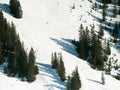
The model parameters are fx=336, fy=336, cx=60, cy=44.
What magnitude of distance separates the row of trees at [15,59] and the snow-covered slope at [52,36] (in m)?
1.70

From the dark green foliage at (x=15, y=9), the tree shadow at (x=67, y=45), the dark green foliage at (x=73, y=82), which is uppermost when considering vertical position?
the dark green foliage at (x=15, y=9)

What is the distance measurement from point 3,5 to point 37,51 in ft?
60.1

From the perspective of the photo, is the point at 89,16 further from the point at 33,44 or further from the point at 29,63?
the point at 29,63

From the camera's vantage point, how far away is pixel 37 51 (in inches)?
2881

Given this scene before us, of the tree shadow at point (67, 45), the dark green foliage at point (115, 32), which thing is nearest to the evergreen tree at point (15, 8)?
the tree shadow at point (67, 45)

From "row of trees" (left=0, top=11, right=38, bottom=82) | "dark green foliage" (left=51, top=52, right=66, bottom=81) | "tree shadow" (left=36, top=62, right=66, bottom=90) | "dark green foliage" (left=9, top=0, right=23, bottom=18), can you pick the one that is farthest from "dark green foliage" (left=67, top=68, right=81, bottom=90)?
"dark green foliage" (left=9, top=0, right=23, bottom=18)

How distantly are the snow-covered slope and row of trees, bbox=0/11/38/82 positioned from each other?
5.56 ft

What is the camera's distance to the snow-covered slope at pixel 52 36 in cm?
6297

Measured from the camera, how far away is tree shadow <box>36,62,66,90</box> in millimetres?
62356

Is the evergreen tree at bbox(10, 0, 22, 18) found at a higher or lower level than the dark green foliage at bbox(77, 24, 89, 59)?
higher

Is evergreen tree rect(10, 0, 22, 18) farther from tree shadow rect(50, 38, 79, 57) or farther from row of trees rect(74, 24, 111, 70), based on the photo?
row of trees rect(74, 24, 111, 70)

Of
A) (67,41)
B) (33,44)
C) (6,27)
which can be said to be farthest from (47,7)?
(6,27)

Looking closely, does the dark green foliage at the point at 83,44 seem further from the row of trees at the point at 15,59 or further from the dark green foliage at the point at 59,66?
the row of trees at the point at 15,59

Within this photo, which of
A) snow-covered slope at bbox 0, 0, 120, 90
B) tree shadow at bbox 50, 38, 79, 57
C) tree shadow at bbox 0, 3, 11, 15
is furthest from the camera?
tree shadow at bbox 0, 3, 11, 15
